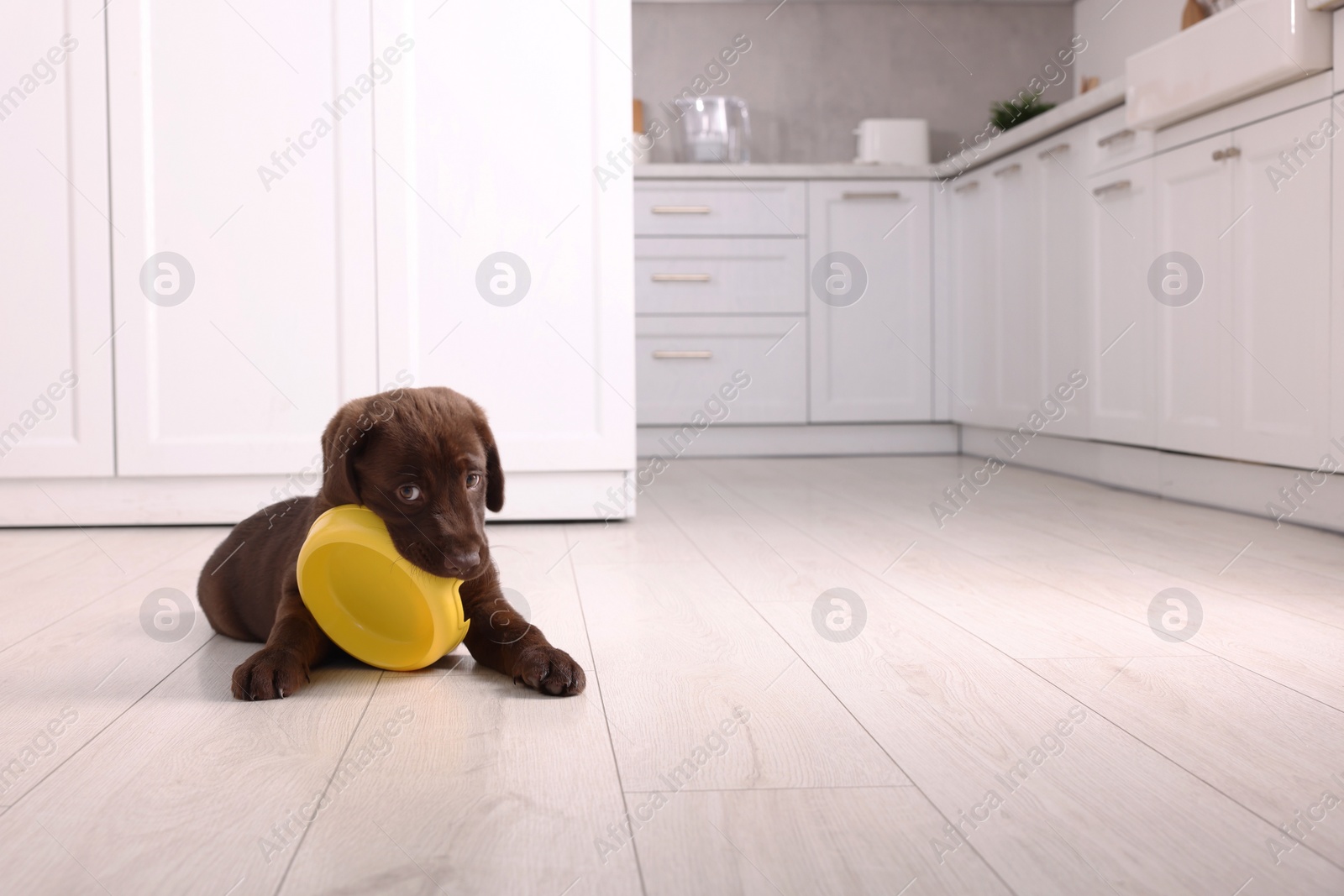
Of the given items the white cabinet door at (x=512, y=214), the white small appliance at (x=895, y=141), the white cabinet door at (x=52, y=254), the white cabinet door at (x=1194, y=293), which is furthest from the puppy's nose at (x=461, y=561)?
the white small appliance at (x=895, y=141)

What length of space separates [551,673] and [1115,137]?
2.53 meters

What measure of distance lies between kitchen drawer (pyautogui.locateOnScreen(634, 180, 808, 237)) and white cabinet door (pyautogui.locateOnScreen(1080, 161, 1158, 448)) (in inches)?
53.4

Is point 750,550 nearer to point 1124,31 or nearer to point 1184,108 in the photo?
point 1184,108

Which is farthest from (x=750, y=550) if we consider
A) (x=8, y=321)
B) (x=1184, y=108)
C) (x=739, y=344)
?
(x=739, y=344)

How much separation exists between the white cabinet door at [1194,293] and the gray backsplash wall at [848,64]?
2.38m

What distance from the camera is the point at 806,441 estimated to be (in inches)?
173

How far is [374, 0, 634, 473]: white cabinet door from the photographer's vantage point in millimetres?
2461

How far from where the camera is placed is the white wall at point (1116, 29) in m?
4.19

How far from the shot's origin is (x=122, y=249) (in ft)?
8.02

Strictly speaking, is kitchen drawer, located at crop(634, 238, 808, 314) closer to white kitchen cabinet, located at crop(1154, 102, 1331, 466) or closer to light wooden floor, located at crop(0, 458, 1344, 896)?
white kitchen cabinet, located at crop(1154, 102, 1331, 466)

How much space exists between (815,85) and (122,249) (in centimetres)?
343

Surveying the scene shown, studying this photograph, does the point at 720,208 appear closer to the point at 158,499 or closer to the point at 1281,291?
the point at 1281,291

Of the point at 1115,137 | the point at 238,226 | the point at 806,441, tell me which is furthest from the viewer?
the point at 806,441

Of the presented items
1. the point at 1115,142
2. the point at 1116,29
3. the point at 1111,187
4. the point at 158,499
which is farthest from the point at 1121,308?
the point at 158,499
